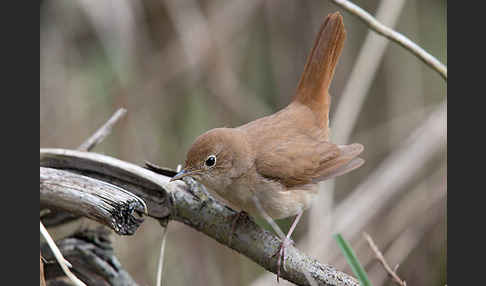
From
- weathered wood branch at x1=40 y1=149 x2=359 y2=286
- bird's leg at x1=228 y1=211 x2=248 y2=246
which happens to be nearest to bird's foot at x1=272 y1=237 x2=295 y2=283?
weathered wood branch at x1=40 y1=149 x2=359 y2=286

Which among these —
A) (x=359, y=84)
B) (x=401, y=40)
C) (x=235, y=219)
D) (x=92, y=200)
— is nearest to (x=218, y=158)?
(x=235, y=219)

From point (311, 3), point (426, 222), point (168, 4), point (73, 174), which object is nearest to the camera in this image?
point (73, 174)

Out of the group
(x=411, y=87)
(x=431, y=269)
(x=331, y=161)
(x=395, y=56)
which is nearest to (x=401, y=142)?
(x=411, y=87)

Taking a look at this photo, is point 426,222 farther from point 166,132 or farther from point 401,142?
point 166,132

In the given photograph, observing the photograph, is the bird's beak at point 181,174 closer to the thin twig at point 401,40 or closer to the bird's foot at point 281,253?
the bird's foot at point 281,253

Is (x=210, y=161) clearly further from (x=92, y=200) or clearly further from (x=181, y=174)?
(x=92, y=200)

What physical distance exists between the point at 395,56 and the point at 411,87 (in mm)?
322

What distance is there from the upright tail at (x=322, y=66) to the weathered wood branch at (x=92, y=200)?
1.51 meters

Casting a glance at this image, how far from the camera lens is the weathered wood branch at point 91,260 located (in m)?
2.25

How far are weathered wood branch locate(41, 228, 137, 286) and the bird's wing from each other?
0.87m

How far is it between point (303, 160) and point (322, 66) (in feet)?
2.12

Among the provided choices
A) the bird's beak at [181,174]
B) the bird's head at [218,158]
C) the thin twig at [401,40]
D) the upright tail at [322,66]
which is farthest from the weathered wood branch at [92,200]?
the upright tail at [322,66]

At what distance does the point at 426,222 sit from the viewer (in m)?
3.85

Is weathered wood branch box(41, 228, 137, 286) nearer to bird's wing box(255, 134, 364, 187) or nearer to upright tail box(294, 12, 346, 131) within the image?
bird's wing box(255, 134, 364, 187)
